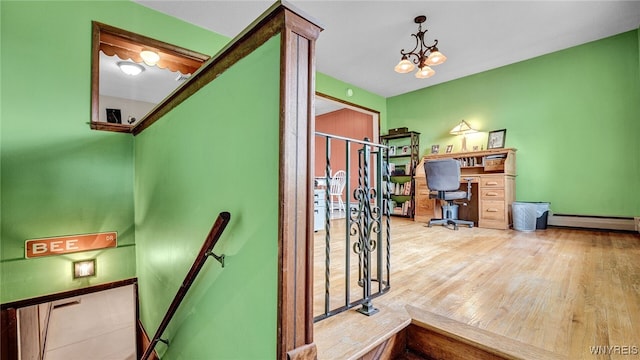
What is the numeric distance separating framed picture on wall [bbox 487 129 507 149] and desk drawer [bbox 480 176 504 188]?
666 mm

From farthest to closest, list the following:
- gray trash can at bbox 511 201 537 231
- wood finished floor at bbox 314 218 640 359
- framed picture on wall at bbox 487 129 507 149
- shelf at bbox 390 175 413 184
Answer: shelf at bbox 390 175 413 184, framed picture on wall at bbox 487 129 507 149, gray trash can at bbox 511 201 537 231, wood finished floor at bbox 314 218 640 359

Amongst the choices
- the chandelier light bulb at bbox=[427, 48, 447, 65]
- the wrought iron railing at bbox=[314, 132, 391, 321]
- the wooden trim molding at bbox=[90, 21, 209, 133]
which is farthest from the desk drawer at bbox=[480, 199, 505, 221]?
the wooden trim molding at bbox=[90, 21, 209, 133]

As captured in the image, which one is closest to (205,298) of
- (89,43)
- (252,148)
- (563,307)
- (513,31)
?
(252,148)

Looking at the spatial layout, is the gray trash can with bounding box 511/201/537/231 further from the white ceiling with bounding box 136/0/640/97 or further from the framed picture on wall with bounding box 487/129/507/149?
the white ceiling with bounding box 136/0/640/97

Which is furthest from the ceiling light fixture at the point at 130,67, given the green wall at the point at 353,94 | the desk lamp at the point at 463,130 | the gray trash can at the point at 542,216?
the gray trash can at the point at 542,216

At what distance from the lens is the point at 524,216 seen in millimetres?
3693

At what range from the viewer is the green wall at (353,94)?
4605 mm

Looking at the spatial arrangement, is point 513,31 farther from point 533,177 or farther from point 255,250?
point 255,250

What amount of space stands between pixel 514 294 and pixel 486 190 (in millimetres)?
2878

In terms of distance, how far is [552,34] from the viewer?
3379 mm

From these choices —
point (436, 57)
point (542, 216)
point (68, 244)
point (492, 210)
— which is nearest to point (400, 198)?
point (492, 210)

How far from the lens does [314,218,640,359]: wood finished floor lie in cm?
110

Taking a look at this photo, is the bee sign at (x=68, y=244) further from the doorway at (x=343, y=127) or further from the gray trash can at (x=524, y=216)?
the gray trash can at (x=524, y=216)

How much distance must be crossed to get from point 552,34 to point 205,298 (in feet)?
15.8
